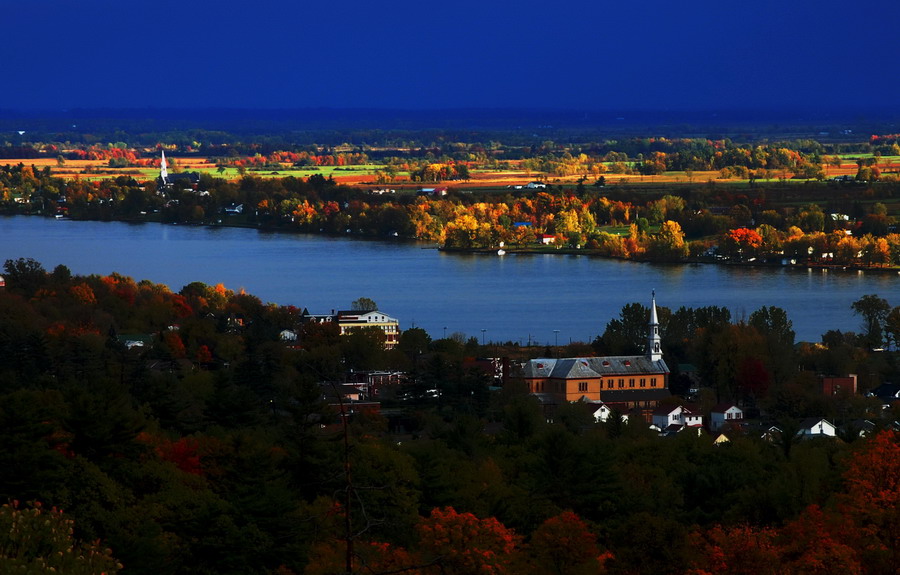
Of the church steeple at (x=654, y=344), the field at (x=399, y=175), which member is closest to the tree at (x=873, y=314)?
the church steeple at (x=654, y=344)

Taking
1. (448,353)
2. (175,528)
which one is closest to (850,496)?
(175,528)

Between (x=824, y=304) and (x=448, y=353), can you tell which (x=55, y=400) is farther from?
(x=824, y=304)

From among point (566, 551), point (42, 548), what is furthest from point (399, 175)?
point (42, 548)

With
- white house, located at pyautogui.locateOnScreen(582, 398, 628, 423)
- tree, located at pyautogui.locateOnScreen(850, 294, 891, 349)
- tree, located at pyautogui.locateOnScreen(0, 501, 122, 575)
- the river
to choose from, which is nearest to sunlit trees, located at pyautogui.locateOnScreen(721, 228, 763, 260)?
the river

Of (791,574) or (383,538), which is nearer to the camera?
(791,574)

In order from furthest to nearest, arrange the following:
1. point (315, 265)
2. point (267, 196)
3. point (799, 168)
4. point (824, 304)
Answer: point (799, 168), point (267, 196), point (315, 265), point (824, 304)

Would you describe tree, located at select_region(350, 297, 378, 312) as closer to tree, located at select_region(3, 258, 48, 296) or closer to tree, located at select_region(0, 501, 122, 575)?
tree, located at select_region(3, 258, 48, 296)

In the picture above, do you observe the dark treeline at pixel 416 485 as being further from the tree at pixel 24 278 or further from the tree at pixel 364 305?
the tree at pixel 364 305
